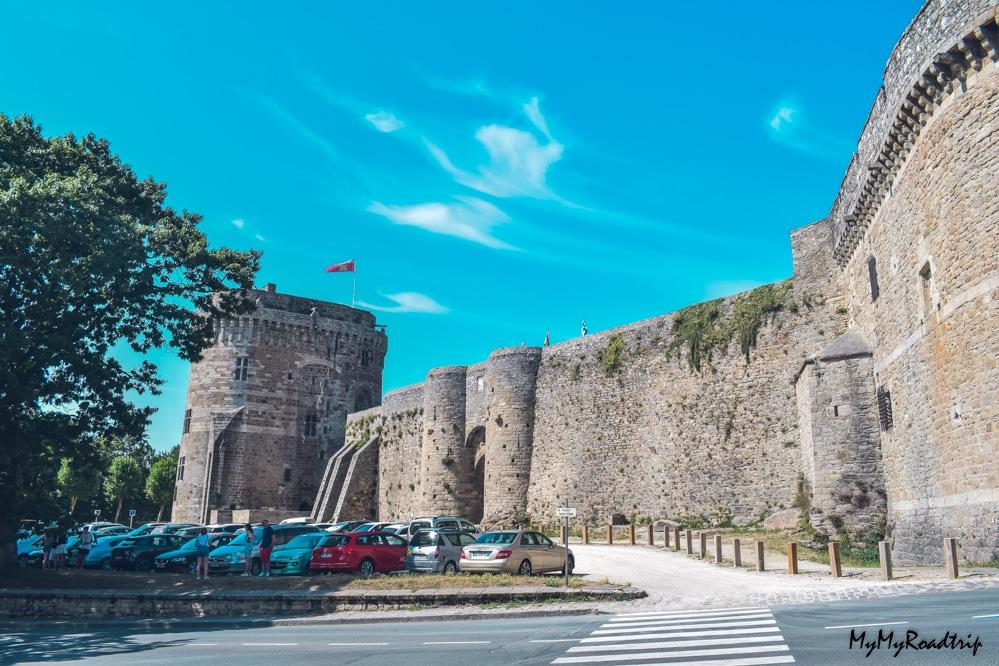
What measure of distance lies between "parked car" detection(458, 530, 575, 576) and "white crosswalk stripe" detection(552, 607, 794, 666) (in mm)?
6221

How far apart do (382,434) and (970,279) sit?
36249 mm

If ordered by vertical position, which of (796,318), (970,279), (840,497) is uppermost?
(796,318)

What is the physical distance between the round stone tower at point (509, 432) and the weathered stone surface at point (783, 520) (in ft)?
43.4

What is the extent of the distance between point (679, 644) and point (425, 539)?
11.6 meters

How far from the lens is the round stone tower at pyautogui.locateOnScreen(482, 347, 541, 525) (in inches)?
1419

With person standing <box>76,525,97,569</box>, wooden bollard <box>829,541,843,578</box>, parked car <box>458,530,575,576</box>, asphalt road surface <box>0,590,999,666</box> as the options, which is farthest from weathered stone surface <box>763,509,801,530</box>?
person standing <box>76,525,97,569</box>

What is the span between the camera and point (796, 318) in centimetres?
2633

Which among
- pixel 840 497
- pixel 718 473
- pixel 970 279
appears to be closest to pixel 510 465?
pixel 718 473

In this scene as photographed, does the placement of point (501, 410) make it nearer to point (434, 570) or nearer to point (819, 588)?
point (434, 570)

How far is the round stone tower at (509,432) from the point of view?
3603 centimetres

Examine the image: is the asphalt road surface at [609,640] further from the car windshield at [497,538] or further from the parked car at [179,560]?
the parked car at [179,560]

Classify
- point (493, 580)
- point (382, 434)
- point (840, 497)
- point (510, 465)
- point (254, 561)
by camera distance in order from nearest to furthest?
point (493, 580) < point (840, 497) < point (254, 561) < point (510, 465) < point (382, 434)

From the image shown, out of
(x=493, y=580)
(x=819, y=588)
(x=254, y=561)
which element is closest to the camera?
(x=819, y=588)

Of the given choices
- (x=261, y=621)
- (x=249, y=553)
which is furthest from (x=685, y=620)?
(x=249, y=553)
